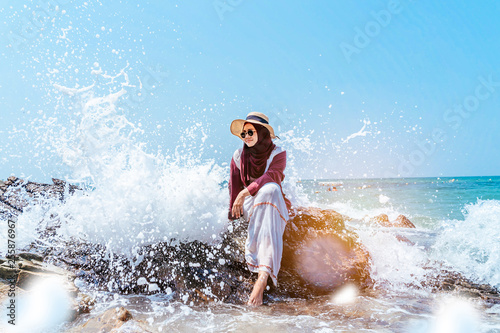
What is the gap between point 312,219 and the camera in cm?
416

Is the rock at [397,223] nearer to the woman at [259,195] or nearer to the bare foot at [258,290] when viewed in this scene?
the woman at [259,195]

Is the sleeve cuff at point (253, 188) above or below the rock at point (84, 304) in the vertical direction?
above

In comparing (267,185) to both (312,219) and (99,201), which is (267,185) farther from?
(99,201)

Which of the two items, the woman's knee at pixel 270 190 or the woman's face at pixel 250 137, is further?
the woman's face at pixel 250 137

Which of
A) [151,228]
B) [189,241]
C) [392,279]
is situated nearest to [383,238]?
[392,279]

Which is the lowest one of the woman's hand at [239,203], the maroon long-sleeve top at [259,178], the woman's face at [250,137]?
the woman's hand at [239,203]

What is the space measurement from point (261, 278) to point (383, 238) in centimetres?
264

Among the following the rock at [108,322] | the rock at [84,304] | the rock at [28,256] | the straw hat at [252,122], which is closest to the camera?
the rock at [108,322]

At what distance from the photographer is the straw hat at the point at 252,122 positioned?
12.2 feet

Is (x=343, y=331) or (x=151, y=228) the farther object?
(x=151, y=228)

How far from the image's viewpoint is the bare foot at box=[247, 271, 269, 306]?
3.07 m

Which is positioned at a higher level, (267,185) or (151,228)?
(267,185)

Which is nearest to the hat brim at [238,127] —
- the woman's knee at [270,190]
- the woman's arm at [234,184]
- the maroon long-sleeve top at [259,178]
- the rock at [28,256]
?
the maroon long-sleeve top at [259,178]

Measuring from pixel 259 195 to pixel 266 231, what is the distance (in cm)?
41
